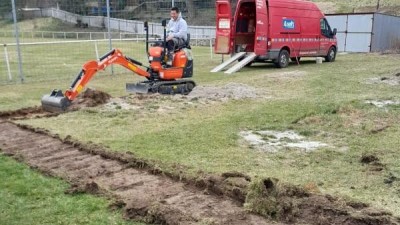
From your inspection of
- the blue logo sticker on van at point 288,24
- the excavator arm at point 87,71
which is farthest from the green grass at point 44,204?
the blue logo sticker on van at point 288,24

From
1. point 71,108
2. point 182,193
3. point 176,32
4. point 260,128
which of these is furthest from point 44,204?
point 176,32

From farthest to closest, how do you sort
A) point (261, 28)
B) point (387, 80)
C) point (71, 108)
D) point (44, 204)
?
1. point (261, 28)
2. point (387, 80)
3. point (71, 108)
4. point (44, 204)

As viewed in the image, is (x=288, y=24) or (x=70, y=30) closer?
(x=70, y=30)

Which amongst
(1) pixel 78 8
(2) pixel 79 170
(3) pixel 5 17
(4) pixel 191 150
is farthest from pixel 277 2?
(2) pixel 79 170

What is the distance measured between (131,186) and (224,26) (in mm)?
12460

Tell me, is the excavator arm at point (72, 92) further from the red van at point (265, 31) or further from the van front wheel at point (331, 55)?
the van front wheel at point (331, 55)

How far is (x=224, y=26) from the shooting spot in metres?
16.4

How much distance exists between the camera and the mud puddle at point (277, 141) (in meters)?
6.03

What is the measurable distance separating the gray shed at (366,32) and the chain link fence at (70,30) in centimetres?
839

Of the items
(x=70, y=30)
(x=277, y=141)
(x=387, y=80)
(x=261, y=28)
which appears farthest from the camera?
(x=70, y=30)

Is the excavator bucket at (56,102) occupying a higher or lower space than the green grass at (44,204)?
higher

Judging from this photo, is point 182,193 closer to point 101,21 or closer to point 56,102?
point 56,102

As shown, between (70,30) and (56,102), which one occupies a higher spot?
(70,30)

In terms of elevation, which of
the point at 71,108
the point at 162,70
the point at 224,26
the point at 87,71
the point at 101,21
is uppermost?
the point at 101,21
